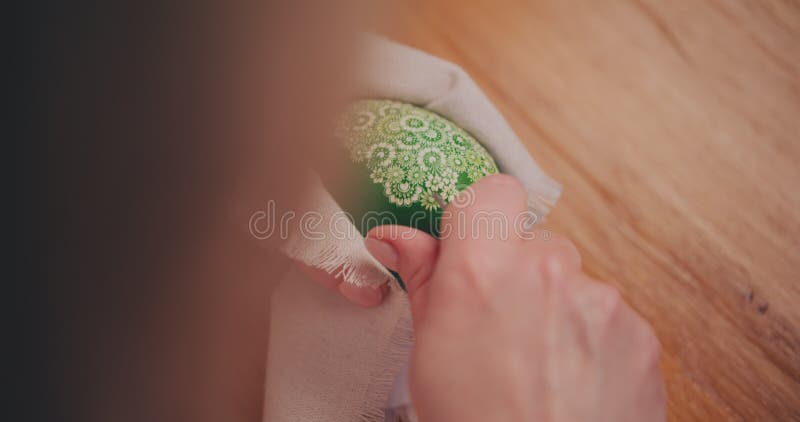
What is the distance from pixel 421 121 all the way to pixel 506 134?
12 cm

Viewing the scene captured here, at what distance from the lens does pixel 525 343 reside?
0.23 meters

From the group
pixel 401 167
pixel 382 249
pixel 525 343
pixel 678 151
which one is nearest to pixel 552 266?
pixel 525 343

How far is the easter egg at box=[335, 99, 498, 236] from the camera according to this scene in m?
0.51

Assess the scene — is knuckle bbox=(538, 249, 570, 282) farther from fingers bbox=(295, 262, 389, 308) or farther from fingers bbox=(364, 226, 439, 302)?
fingers bbox=(295, 262, 389, 308)

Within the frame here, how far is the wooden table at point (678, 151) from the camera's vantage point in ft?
2.22

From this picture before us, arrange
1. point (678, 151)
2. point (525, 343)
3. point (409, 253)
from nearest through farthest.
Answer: point (525, 343)
point (409, 253)
point (678, 151)

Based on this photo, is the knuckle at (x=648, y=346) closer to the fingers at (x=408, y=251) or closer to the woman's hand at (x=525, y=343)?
the woman's hand at (x=525, y=343)

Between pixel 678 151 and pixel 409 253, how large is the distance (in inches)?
21.8

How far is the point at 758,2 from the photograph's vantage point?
2.53 ft

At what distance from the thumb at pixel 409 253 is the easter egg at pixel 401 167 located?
124 mm

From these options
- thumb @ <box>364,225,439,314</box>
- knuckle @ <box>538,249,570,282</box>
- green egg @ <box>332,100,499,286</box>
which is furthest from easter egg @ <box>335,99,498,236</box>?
knuckle @ <box>538,249,570,282</box>

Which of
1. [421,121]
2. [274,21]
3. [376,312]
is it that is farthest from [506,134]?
[274,21]

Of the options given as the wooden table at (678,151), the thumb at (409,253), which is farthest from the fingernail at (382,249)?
the wooden table at (678,151)

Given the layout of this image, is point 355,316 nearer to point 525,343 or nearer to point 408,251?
point 408,251
